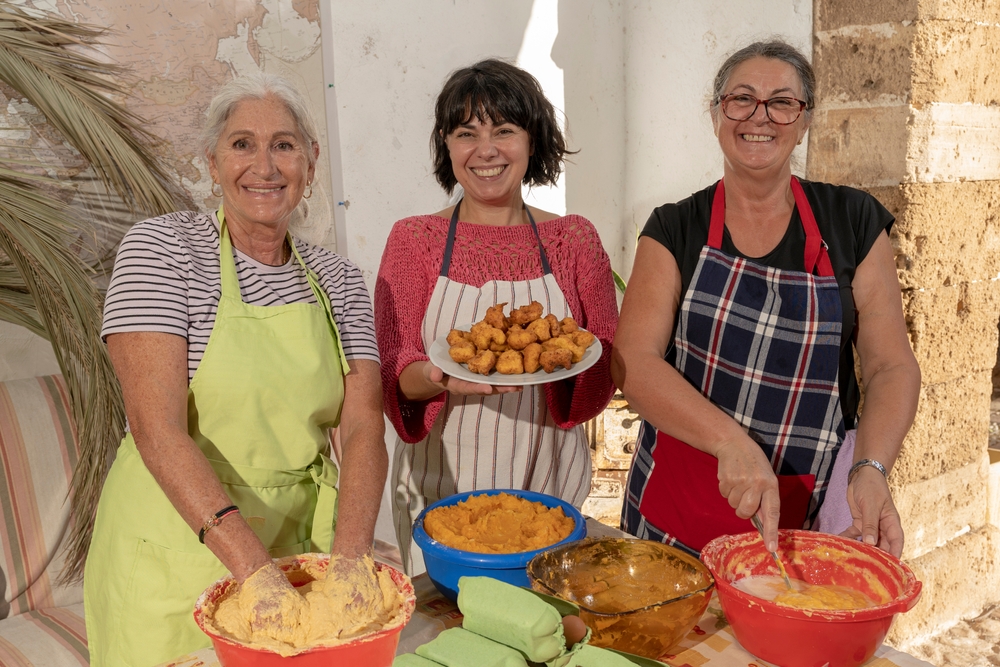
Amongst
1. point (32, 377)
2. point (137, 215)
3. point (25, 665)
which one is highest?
point (137, 215)

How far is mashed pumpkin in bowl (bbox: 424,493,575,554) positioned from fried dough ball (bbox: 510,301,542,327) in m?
0.45

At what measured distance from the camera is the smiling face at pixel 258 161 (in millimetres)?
1691

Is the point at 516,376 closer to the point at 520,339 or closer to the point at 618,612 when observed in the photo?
the point at 520,339

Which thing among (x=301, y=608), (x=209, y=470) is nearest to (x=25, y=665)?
(x=209, y=470)

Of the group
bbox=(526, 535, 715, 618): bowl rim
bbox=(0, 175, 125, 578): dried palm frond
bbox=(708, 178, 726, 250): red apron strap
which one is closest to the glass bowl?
bbox=(526, 535, 715, 618): bowl rim

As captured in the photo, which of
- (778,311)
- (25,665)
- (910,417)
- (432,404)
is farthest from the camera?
(25,665)

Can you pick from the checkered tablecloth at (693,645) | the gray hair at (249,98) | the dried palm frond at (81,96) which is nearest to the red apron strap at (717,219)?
the checkered tablecloth at (693,645)

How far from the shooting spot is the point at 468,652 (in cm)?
113

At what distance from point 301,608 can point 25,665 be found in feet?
5.65

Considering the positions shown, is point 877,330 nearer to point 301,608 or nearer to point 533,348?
point 533,348

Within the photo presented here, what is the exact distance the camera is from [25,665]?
7.71 ft

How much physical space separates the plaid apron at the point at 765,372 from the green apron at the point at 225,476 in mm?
880

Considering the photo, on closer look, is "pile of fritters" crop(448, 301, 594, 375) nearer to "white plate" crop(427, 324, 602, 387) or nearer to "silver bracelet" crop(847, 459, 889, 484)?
"white plate" crop(427, 324, 602, 387)

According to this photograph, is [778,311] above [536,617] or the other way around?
above
